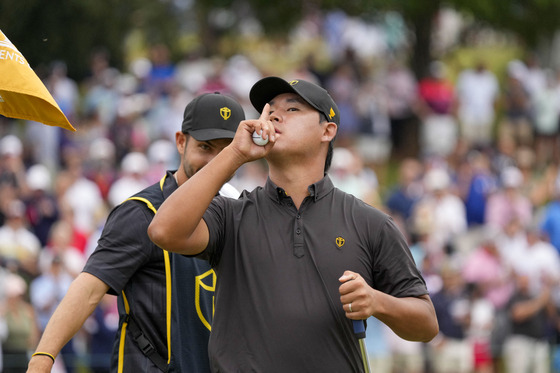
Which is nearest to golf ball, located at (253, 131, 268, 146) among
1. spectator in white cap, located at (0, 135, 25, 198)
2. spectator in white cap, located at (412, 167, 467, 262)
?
spectator in white cap, located at (0, 135, 25, 198)

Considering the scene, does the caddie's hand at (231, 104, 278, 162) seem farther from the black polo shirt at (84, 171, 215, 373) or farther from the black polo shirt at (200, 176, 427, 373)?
the black polo shirt at (84, 171, 215, 373)

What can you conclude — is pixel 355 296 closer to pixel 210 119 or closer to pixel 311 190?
pixel 311 190

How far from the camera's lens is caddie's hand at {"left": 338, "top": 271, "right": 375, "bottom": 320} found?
3.68m

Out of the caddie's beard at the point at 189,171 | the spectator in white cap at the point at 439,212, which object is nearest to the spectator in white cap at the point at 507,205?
the spectator in white cap at the point at 439,212

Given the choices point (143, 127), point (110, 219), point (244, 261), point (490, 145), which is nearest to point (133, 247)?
point (110, 219)

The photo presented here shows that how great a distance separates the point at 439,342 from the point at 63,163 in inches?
265

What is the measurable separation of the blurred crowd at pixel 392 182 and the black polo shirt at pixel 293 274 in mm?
6575

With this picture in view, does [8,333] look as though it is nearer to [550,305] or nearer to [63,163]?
[63,163]

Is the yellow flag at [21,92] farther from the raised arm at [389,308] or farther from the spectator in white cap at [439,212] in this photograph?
the spectator in white cap at [439,212]

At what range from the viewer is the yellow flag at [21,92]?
483cm

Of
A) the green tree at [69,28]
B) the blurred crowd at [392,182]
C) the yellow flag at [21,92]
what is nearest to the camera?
the yellow flag at [21,92]

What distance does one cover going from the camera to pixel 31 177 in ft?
43.5

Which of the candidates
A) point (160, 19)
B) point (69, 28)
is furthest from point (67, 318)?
point (160, 19)

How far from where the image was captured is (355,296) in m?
3.69
